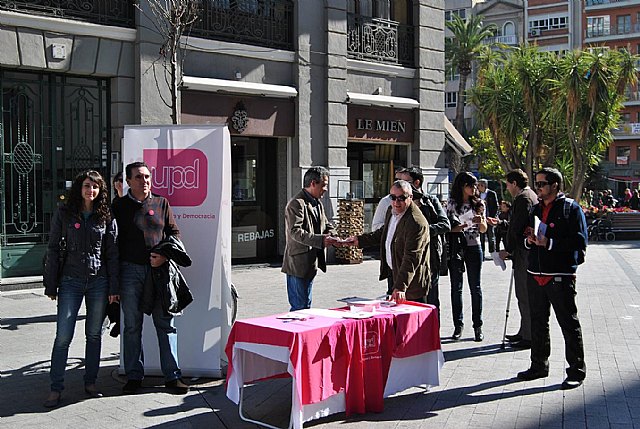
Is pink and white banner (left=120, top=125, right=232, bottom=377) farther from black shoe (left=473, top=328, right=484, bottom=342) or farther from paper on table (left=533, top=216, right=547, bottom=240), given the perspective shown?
black shoe (left=473, top=328, right=484, bottom=342)

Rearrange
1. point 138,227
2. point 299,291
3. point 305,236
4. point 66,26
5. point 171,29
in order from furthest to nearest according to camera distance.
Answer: point 66,26 < point 171,29 < point 299,291 < point 305,236 < point 138,227

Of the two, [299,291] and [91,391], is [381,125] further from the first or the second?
[91,391]

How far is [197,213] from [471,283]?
147 inches

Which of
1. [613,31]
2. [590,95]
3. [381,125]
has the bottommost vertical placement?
[381,125]

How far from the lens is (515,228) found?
27.8 ft

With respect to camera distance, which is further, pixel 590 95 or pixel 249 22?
pixel 590 95

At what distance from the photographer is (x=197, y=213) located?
7.56 m

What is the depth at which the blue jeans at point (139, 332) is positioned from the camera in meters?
7.00

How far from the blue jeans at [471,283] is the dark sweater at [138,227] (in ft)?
12.9


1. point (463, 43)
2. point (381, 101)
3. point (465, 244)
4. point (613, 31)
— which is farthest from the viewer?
point (613, 31)

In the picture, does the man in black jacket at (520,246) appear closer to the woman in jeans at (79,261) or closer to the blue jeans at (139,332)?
the blue jeans at (139,332)

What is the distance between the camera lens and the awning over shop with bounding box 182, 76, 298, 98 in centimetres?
1565

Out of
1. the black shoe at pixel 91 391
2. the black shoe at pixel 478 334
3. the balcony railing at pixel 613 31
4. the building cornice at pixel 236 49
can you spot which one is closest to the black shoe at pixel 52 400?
the black shoe at pixel 91 391

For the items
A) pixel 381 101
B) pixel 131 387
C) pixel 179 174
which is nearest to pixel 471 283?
pixel 179 174
